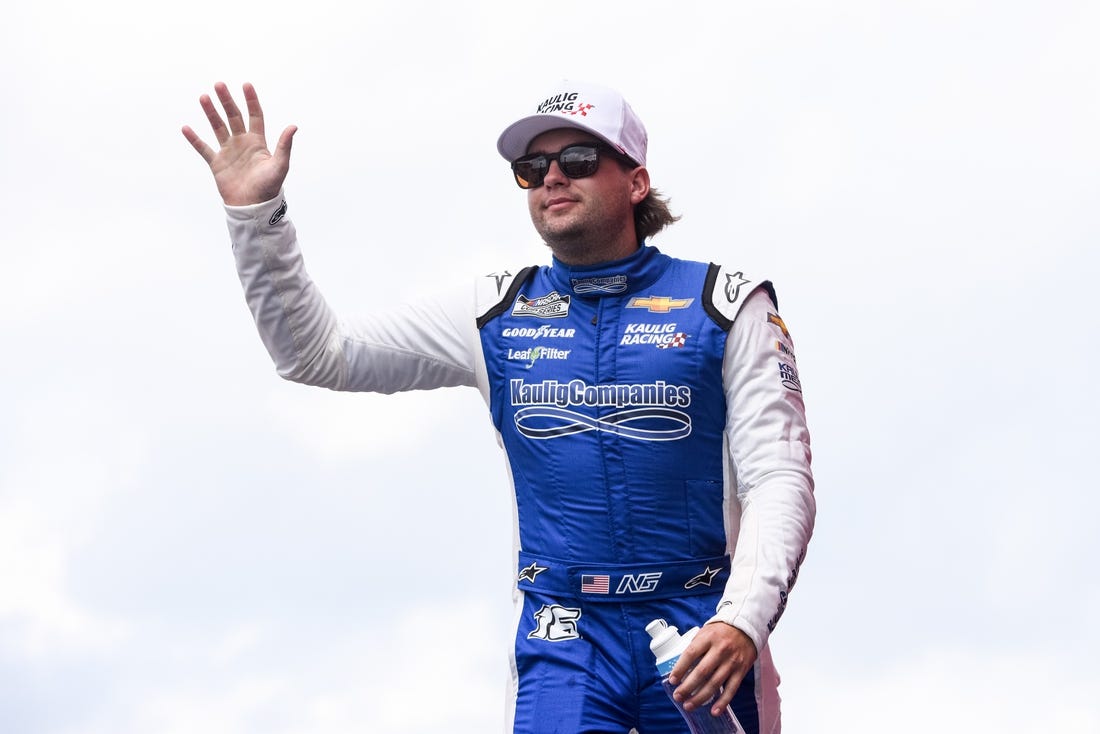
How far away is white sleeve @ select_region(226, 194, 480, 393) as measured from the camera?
6020mm

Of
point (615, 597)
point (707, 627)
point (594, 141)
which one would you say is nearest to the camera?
point (707, 627)

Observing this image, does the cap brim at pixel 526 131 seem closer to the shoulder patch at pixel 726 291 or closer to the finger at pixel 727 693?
the shoulder patch at pixel 726 291

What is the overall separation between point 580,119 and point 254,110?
1206mm

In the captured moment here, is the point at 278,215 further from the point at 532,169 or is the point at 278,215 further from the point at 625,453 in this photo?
the point at 625,453

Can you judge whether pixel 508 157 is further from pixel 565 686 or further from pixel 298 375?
pixel 565 686

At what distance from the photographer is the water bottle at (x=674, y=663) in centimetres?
534

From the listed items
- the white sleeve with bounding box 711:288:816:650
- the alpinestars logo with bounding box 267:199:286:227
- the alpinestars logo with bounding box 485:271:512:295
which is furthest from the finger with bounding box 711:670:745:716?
the alpinestars logo with bounding box 267:199:286:227

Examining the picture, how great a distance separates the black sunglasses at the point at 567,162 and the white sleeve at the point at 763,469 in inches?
30.7

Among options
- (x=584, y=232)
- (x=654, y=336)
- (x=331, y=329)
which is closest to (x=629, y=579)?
(x=654, y=336)

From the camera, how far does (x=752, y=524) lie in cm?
568

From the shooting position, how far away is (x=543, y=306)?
6.29 meters

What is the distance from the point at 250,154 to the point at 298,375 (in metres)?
0.84

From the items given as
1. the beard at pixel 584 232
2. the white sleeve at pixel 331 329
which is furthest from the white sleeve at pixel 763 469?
the white sleeve at pixel 331 329

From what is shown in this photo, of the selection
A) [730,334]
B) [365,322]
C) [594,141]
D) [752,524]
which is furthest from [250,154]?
[752,524]
